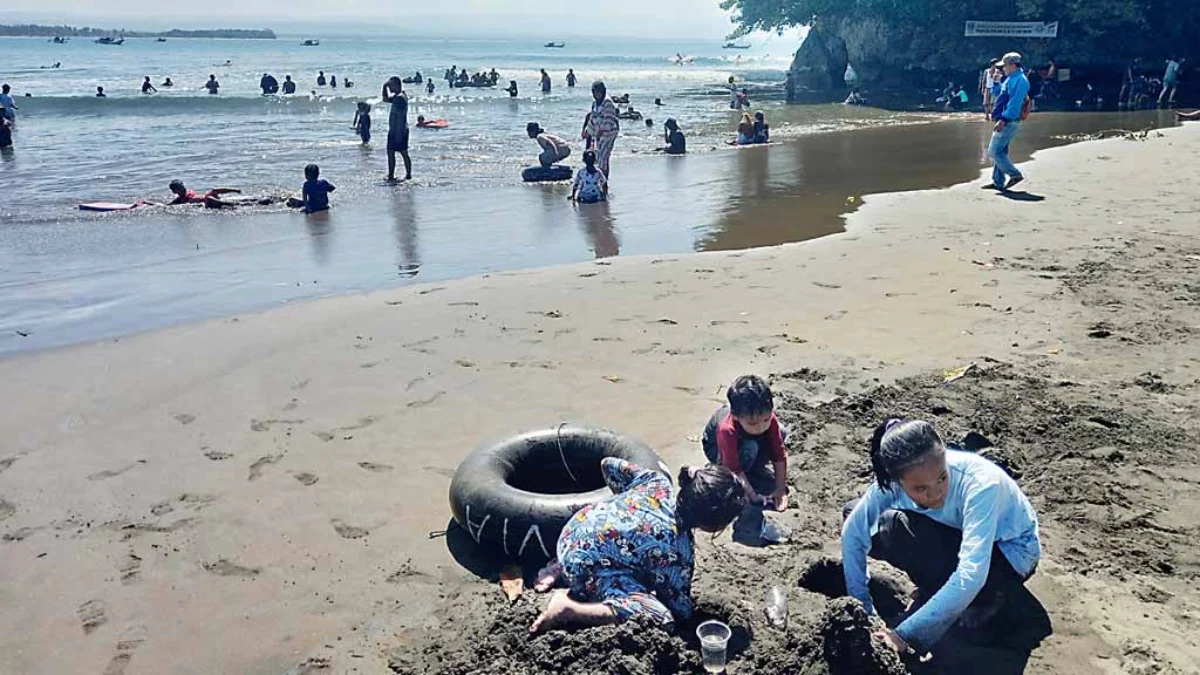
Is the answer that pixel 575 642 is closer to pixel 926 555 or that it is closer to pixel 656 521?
pixel 656 521

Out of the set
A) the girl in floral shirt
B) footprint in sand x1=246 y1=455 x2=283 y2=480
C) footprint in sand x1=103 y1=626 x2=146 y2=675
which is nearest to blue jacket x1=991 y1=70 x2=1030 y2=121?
the girl in floral shirt

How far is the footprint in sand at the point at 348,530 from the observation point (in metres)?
5.12

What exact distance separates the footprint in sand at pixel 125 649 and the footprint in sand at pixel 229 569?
0.50 metres

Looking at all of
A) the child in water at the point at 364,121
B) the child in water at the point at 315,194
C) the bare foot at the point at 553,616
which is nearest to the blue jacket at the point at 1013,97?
the child in water at the point at 315,194

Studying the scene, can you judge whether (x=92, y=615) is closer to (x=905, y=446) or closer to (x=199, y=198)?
(x=905, y=446)

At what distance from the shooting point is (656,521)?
163 inches

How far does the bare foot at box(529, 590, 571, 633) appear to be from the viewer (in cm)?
397

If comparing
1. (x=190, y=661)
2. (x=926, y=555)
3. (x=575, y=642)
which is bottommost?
(x=190, y=661)

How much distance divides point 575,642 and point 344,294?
7.09 meters

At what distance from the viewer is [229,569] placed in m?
4.83

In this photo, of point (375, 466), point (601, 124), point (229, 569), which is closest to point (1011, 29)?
point (601, 124)

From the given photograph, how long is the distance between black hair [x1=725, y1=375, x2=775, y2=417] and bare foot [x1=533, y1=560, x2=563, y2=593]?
4.24ft

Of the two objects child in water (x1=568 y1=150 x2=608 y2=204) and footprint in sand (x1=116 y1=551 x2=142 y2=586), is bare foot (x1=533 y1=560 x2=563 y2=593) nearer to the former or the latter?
footprint in sand (x1=116 y1=551 x2=142 y2=586)

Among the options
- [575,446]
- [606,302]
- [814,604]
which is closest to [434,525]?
[575,446]
